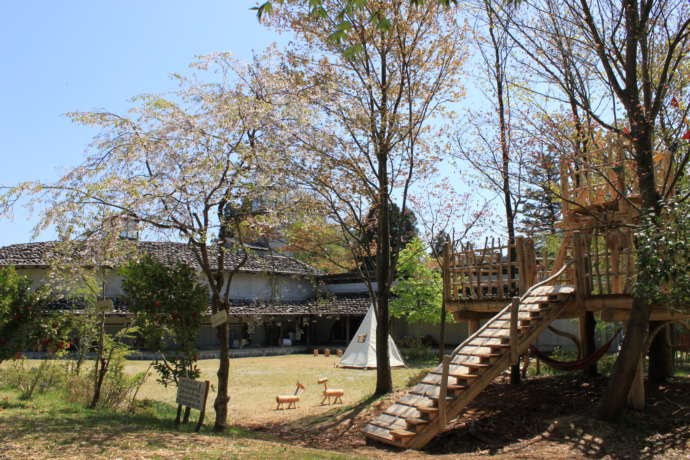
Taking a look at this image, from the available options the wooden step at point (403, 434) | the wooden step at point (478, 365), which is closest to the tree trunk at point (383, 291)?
the wooden step at point (478, 365)

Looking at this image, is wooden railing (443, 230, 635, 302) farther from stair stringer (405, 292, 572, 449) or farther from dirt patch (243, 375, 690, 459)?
dirt patch (243, 375, 690, 459)

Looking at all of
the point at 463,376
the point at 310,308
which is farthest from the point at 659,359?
the point at 310,308

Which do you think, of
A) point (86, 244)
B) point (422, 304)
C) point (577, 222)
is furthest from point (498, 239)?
point (422, 304)

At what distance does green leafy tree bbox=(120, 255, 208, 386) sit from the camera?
9.35m

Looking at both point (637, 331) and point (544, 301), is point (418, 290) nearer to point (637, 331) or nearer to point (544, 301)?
point (544, 301)

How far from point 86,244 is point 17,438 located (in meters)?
3.39

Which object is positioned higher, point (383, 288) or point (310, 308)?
point (383, 288)

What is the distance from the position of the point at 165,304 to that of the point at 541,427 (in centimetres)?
636

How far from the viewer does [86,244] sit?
952 cm

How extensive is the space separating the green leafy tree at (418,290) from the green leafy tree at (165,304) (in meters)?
19.0

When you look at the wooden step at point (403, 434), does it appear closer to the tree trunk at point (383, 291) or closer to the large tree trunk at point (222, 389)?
the large tree trunk at point (222, 389)

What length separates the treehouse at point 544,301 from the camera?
8680 millimetres

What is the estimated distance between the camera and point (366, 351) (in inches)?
918

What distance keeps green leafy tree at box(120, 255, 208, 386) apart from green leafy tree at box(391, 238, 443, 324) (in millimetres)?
18960
